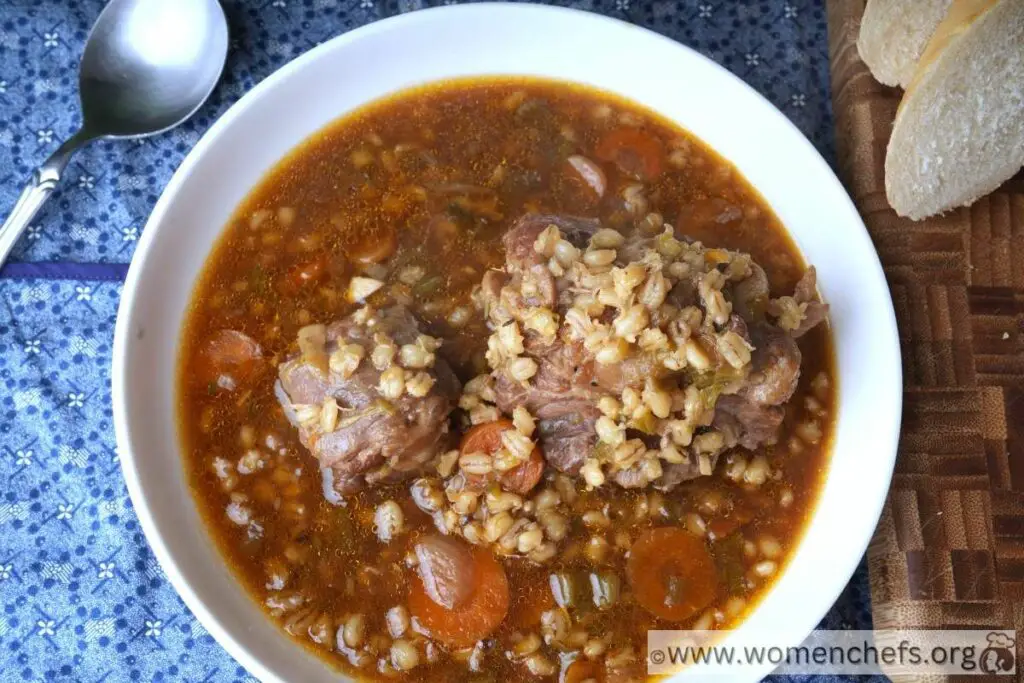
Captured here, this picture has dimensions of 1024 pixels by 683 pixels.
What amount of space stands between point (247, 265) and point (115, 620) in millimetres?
1759

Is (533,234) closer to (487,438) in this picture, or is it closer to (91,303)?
(487,438)

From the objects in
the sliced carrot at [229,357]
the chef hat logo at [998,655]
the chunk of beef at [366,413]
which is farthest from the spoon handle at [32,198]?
the chef hat logo at [998,655]

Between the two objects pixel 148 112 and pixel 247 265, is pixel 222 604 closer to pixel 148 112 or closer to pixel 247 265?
pixel 247 265

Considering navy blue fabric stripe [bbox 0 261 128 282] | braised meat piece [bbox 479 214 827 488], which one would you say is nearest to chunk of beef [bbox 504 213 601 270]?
braised meat piece [bbox 479 214 827 488]

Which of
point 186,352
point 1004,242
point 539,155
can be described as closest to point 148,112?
point 186,352

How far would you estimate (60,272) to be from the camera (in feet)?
14.0

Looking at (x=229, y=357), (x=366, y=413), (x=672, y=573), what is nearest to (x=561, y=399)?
(x=366, y=413)

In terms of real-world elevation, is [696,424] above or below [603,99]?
below

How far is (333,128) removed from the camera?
13.8 feet

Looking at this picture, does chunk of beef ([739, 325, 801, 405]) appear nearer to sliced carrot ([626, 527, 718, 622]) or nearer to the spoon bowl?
sliced carrot ([626, 527, 718, 622])

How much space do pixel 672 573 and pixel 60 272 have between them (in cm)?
323

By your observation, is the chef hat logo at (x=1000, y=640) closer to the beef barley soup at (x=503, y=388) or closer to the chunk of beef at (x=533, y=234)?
the beef barley soup at (x=503, y=388)

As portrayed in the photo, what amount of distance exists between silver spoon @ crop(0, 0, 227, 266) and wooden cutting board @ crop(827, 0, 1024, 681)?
3.21 metres

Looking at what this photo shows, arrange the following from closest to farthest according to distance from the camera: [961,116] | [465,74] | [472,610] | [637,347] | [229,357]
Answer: [637,347], [472,610], [229,357], [961,116], [465,74]
